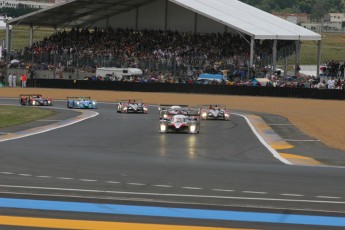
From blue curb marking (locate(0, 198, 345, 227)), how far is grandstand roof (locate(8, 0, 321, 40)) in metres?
50.3

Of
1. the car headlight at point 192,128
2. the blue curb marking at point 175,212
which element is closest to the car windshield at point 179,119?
the car headlight at point 192,128

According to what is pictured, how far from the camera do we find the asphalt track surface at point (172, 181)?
1038 centimetres

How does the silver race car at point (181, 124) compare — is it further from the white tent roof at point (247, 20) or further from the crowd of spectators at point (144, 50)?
the white tent roof at point (247, 20)

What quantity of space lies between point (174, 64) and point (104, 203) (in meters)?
46.0

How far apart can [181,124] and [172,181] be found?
12.6 meters

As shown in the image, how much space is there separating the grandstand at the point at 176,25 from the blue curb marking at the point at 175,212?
45.1m

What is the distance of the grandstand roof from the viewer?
63500mm

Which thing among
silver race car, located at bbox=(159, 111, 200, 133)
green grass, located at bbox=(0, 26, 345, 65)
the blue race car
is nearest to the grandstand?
the blue race car

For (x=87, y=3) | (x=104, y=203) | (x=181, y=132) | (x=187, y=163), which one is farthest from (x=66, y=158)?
(x=87, y=3)

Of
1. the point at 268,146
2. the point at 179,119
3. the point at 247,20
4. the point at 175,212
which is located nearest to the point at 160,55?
the point at 247,20

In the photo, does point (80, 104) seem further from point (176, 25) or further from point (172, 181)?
point (176, 25)

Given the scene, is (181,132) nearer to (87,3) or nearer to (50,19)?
(87,3)

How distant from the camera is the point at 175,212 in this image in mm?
10625

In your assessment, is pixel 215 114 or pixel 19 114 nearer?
pixel 215 114
